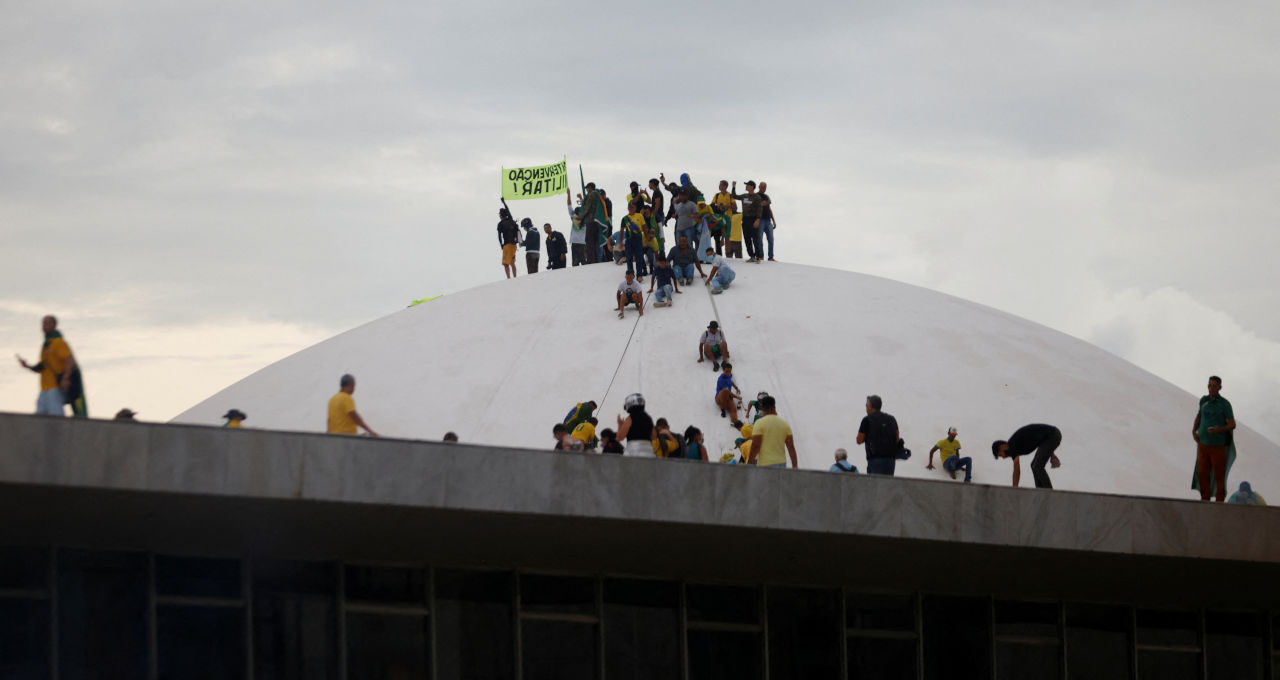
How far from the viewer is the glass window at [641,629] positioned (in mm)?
15383

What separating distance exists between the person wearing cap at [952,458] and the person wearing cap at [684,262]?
6.53 metres

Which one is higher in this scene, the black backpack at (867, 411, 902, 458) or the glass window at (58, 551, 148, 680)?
the black backpack at (867, 411, 902, 458)

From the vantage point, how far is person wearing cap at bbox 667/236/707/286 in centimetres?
2922

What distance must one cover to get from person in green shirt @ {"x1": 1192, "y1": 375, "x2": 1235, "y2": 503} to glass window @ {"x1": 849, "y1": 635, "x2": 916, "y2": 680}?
391 centimetres

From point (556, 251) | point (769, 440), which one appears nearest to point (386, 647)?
point (769, 440)

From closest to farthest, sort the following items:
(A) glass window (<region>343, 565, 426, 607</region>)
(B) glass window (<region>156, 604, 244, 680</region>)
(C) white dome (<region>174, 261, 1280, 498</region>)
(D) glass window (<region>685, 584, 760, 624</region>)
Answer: (B) glass window (<region>156, 604, 244, 680</region>)
(A) glass window (<region>343, 565, 426, 607</region>)
(D) glass window (<region>685, 584, 760, 624</region>)
(C) white dome (<region>174, 261, 1280, 498</region>)

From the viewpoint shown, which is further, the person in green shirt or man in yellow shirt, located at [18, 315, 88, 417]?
the person in green shirt

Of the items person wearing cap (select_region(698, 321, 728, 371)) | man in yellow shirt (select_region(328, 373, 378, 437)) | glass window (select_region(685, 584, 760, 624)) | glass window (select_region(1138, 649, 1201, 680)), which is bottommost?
glass window (select_region(1138, 649, 1201, 680))

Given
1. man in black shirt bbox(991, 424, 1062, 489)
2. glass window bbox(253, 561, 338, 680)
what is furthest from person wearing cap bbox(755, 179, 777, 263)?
glass window bbox(253, 561, 338, 680)

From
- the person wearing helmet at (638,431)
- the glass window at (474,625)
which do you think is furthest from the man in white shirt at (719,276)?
the glass window at (474,625)

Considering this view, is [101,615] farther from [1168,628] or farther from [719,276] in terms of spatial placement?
[719,276]

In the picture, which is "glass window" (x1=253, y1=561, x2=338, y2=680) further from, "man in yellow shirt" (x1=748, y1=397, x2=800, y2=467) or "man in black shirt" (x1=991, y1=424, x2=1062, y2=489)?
"man in black shirt" (x1=991, y1=424, x2=1062, y2=489)

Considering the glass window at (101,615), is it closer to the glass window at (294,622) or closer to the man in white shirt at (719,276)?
the glass window at (294,622)

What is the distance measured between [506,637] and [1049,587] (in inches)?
232
